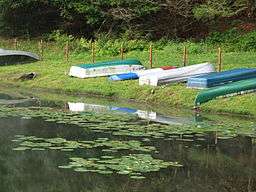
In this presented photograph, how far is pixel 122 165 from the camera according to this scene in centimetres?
1030

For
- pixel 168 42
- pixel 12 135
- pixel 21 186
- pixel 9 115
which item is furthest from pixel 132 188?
pixel 168 42

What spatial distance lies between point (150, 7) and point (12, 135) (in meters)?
19.5

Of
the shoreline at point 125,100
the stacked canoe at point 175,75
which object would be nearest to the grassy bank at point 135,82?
the shoreline at point 125,100

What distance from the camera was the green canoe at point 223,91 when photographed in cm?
1738

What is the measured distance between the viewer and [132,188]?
356 inches

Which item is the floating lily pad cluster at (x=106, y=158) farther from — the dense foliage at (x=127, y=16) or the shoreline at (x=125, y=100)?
the dense foliage at (x=127, y=16)

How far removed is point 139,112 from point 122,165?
6.84 metres

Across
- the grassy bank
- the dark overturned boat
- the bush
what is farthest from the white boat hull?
the bush

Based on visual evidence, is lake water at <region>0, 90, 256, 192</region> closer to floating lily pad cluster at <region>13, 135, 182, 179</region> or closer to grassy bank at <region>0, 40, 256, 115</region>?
floating lily pad cluster at <region>13, 135, 182, 179</region>

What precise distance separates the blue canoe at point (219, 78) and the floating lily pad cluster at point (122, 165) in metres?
8.03

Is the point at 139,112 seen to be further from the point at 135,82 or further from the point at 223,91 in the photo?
the point at 135,82

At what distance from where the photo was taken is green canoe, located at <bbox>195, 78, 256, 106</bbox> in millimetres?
17375

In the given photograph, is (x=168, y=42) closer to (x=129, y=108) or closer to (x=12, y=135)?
(x=129, y=108)

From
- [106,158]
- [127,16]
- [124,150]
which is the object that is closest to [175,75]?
[124,150]
